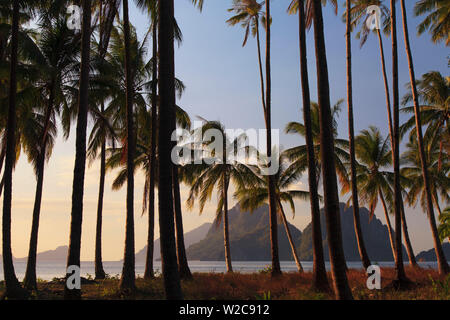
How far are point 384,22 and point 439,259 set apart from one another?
11817 millimetres

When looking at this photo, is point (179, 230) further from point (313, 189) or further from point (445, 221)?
point (445, 221)

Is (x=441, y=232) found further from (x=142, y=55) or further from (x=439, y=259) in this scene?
(x=142, y=55)

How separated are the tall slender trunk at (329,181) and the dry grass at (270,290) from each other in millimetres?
2611

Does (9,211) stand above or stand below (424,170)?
below

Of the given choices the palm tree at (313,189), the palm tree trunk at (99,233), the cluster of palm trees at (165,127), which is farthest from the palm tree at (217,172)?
the palm tree at (313,189)

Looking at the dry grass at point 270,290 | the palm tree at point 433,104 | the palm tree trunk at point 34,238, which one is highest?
the palm tree at point 433,104

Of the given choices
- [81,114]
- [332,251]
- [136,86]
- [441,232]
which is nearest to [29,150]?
[136,86]

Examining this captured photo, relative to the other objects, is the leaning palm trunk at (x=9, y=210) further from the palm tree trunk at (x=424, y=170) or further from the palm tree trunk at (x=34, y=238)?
the palm tree trunk at (x=424, y=170)

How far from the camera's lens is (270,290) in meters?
13.8

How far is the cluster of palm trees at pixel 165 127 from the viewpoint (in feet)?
30.3

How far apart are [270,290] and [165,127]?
8088 millimetres

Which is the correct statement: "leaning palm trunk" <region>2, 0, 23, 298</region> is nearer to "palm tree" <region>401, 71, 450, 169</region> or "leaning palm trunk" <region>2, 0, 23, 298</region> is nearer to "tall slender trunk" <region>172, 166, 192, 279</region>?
"tall slender trunk" <region>172, 166, 192, 279</region>

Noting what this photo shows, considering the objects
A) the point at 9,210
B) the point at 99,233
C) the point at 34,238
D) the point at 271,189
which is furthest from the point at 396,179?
the point at 99,233
